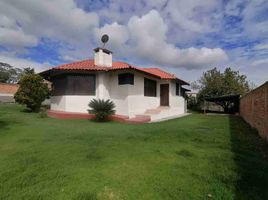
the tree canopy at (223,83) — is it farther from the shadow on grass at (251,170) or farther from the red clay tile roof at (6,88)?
the red clay tile roof at (6,88)

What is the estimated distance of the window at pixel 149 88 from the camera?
15173 millimetres

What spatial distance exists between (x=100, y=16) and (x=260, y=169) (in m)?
14.5

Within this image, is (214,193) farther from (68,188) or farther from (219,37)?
(219,37)

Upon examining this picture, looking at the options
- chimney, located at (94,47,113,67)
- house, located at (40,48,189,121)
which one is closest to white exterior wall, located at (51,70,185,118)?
house, located at (40,48,189,121)

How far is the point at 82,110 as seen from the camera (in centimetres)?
1392

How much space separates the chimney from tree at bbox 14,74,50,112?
5049 millimetres

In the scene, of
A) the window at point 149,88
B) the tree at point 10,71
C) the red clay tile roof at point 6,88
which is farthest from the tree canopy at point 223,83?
the tree at point 10,71

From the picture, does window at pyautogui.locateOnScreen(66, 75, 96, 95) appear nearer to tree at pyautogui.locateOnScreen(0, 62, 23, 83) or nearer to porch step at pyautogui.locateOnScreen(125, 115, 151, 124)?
porch step at pyautogui.locateOnScreen(125, 115, 151, 124)

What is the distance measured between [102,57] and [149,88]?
15.3 feet

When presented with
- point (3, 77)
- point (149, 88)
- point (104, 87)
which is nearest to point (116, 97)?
point (104, 87)

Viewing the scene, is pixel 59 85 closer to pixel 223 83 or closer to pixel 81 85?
pixel 81 85

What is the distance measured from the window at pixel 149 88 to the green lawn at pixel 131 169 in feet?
30.2

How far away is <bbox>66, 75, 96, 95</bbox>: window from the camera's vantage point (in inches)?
543

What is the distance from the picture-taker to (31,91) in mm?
14930
